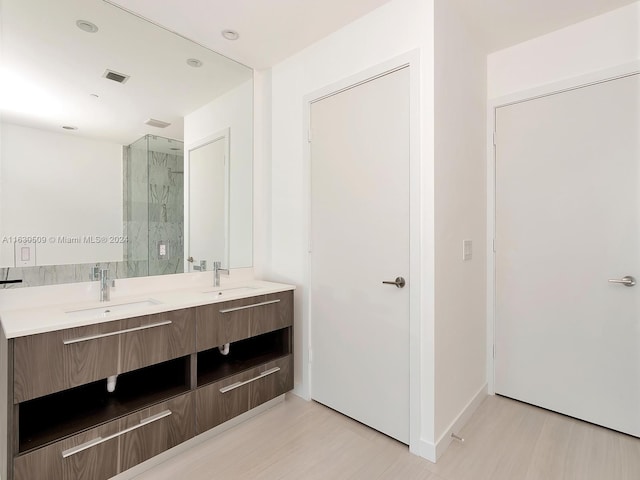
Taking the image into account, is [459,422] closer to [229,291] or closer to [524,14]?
[229,291]

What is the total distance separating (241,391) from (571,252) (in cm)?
240

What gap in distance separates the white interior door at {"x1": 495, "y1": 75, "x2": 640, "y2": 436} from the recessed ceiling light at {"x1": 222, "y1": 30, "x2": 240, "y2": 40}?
2.03m

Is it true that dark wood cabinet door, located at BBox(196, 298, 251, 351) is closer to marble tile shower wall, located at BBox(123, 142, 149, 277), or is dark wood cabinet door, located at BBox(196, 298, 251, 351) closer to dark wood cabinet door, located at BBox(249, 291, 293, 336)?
dark wood cabinet door, located at BBox(249, 291, 293, 336)

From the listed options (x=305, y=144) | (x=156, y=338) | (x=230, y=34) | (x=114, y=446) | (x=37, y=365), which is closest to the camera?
(x=37, y=365)

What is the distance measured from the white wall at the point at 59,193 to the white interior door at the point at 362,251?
1317 mm

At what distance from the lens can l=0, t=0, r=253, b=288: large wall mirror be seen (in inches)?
68.6

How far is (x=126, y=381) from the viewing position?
197 centimetres

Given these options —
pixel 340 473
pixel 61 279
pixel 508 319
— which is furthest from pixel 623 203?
pixel 61 279

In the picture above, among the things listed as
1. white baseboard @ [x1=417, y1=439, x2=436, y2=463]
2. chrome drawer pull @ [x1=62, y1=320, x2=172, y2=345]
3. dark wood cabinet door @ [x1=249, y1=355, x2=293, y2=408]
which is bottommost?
white baseboard @ [x1=417, y1=439, x2=436, y2=463]

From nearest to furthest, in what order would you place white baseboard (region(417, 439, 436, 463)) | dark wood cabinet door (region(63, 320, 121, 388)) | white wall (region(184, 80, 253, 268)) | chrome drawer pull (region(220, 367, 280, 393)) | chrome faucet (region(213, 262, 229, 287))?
1. dark wood cabinet door (region(63, 320, 121, 388))
2. white baseboard (region(417, 439, 436, 463))
3. chrome drawer pull (region(220, 367, 280, 393))
4. chrome faucet (region(213, 262, 229, 287))
5. white wall (region(184, 80, 253, 268))

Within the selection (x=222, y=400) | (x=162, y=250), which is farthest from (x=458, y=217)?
(x=162, y=250)

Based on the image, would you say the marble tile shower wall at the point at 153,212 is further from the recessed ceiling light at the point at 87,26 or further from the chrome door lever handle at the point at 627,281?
the chrome door lever handle at the point at 627,281

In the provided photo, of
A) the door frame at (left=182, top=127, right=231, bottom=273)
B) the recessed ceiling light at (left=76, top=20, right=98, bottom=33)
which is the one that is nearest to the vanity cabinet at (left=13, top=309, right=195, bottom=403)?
the door frame at (left=182, top=127, right=231, bottom=273)

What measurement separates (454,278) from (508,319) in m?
0.85
